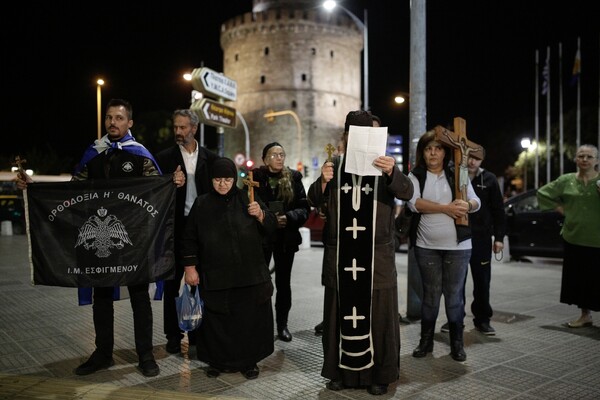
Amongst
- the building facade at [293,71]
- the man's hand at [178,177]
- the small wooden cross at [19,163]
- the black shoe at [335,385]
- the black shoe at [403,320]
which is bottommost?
the black shoe at [403,320]

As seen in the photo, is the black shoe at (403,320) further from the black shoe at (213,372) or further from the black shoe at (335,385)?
the black shoe at (213,372)

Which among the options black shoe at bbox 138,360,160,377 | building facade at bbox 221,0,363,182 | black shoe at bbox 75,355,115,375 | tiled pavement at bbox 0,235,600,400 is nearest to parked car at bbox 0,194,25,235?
tiled pavement at bbox 0,235,600,400

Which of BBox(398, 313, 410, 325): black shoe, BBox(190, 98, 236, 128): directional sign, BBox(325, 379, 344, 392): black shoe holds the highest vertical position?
BBox(190, 98, 236, 128): directional sign

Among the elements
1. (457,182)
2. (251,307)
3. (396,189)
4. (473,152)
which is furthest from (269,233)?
(473,152)

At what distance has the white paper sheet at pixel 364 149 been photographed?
3.97m

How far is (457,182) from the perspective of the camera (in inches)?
199

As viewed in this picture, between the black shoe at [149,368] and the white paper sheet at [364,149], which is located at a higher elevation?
the white paper sheet at [364,149]

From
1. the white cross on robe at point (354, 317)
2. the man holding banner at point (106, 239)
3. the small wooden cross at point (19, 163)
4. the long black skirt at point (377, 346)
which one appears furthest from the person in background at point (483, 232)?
the small wooden cross at point (19, 163)

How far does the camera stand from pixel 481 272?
6.07 metres

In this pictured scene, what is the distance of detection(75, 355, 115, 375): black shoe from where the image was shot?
4.61 meters

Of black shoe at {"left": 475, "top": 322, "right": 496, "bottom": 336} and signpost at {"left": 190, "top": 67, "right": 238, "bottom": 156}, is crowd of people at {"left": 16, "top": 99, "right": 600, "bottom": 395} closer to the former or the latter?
black shoe at {"left": 475, "top": 322, "right": 496, "bottom": 336}

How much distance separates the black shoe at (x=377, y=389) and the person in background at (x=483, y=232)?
2.06m

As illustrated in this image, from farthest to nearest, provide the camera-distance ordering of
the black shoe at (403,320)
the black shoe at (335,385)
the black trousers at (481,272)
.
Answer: the black shoe at (403,320) < the black trousers at (481,272) < the black shoe at (335,385)

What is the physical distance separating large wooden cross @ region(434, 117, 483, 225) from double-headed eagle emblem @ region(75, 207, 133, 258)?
2818 millimetres
